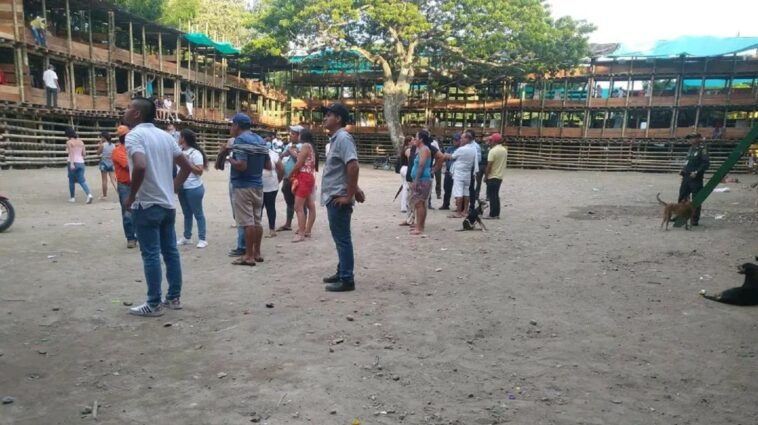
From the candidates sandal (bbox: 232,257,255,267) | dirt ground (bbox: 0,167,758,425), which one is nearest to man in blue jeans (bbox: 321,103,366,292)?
dirt ground (bbox: 0,167,758,425)

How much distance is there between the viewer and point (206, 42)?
98.4 ft

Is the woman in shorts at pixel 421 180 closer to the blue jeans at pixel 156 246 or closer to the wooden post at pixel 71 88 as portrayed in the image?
the blue jeans at pixel 156 246

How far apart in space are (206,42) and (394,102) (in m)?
12.0

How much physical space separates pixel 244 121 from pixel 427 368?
3657mm

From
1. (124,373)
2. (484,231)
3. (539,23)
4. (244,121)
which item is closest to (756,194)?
(484,231)

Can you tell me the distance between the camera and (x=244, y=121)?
5723 millimetres

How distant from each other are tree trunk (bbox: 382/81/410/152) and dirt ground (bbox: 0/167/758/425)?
21682mm

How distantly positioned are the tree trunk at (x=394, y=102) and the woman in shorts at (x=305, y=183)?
21261mm

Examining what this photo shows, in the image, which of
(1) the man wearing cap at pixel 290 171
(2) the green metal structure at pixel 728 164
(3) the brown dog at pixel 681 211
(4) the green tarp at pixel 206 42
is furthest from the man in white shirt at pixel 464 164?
(4) the green tarp at pixel 206 42

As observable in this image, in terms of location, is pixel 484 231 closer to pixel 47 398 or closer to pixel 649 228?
pixel 649 228

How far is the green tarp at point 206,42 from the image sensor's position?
29.0 metres

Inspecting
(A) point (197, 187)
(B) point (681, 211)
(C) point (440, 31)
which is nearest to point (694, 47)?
(C) point (440, 31)

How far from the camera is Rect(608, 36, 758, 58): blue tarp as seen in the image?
90.7 ft

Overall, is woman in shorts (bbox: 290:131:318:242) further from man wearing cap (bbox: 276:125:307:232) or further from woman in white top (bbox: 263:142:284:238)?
man wearing cap (bbox: 276:125:307:232)
